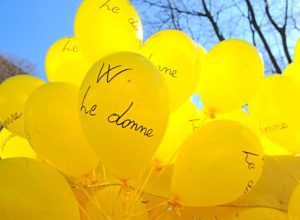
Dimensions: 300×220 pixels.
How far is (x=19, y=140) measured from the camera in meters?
1.90

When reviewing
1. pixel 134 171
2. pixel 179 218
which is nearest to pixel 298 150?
pixel 179 218

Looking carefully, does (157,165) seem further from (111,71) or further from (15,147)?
(15,147)

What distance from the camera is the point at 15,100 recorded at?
1.77 m

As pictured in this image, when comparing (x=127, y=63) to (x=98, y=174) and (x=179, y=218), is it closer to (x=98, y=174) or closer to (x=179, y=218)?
(x=98, y=174)

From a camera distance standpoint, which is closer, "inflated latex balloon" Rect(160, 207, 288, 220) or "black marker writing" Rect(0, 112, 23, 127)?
"inflated latex balloon" Rect(160, 207, 288, 220)

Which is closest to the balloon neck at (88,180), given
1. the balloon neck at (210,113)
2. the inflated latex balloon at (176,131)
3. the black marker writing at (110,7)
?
the inflated latex balloon at (176,131)

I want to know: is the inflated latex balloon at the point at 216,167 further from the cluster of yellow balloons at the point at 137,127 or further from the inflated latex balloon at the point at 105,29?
the inflated latex balloon at the point at 105,29

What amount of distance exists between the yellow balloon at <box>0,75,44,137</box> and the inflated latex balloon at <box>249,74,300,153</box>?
967 mm

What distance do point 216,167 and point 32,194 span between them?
0.57 m

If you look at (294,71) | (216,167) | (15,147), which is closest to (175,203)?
(216,167)

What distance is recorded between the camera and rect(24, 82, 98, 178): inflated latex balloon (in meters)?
1.39

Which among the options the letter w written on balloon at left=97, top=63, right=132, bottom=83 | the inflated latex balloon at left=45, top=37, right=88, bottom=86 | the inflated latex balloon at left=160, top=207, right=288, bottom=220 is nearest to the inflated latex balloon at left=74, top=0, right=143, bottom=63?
the inflated latex balloon at left=45, top=37, right=88, bottom=86

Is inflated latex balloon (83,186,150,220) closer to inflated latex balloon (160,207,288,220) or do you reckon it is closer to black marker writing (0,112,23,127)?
inflated latex balloon (160,207,288,220)

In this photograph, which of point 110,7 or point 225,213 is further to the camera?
point 110,7
